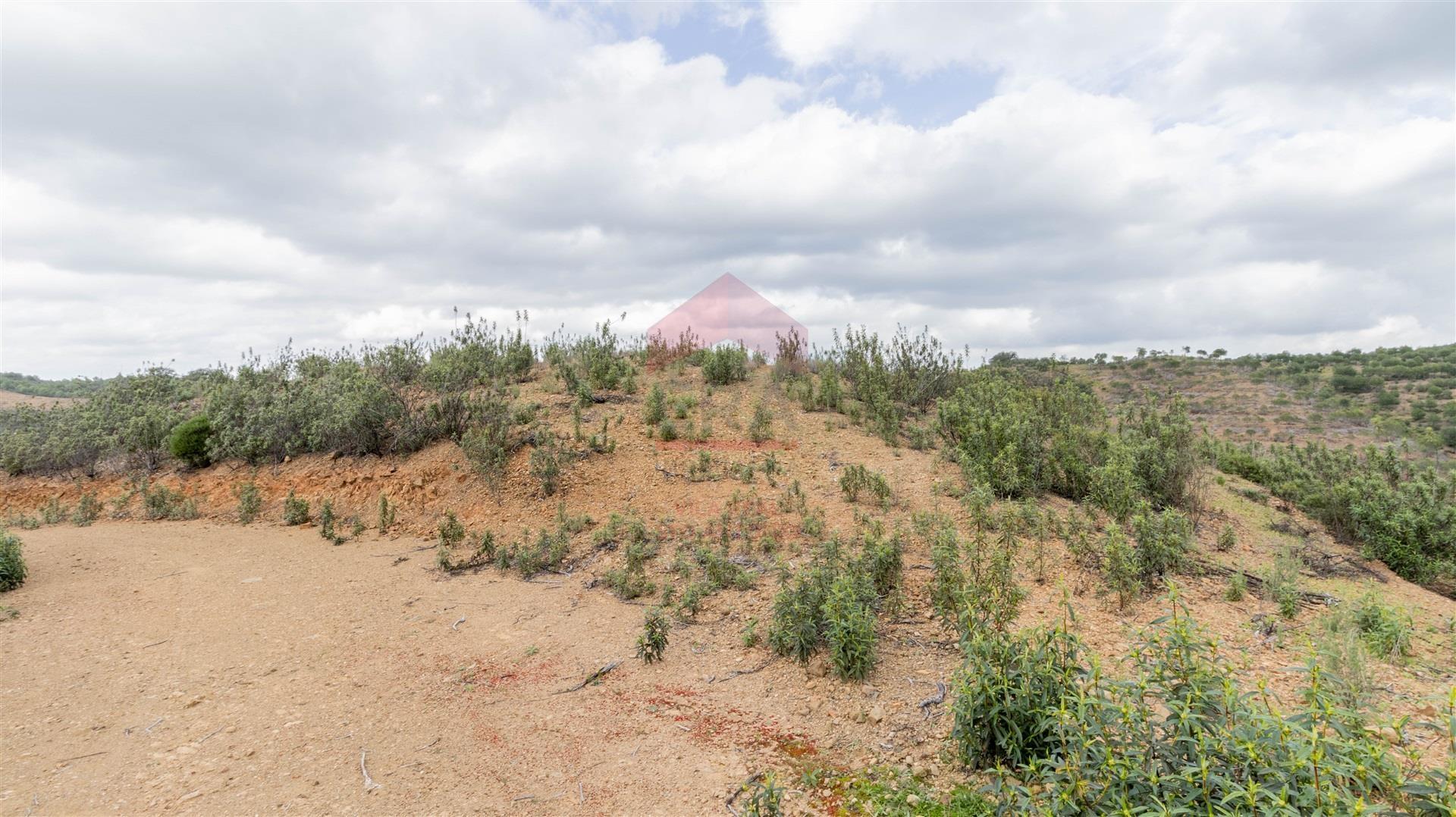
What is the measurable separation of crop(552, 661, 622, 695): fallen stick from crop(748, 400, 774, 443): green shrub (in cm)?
584

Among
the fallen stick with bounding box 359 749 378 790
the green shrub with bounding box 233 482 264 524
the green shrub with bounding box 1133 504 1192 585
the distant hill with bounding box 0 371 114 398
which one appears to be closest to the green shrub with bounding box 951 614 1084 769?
the green shrub with bounding box 1133 504 1192 585

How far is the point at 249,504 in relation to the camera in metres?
10.3

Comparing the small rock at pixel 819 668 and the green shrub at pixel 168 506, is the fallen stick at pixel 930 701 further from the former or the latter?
the green shrub at pixel 168 506

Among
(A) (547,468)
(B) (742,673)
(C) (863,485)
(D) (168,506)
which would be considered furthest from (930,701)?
(D) (168,506)

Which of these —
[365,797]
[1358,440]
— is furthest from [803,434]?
[1358,440]

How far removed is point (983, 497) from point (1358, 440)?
19688 mm

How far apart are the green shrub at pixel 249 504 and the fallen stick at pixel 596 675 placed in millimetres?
8250

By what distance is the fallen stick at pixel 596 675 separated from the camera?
4.60m

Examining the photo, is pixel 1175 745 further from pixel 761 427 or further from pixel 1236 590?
pixel 761 427

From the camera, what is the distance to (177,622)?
19.6 ft

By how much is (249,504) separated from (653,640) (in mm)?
8772

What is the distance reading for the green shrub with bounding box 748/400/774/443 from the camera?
1050 centimetres

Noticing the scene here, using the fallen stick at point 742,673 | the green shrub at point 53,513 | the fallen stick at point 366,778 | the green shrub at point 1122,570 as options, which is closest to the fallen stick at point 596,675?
the fallen stick at point 742,673

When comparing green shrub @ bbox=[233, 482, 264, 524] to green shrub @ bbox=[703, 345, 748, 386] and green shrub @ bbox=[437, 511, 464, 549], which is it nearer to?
green shrub @ bbox=[437, 511, 464, 549]
